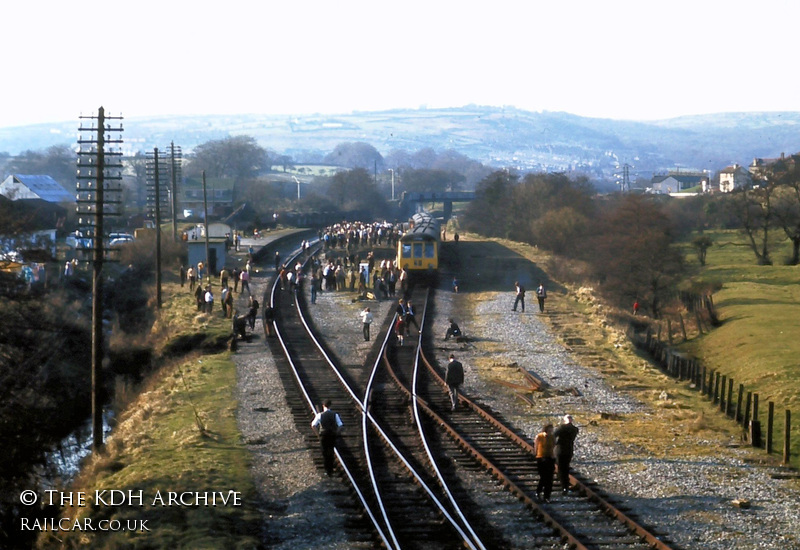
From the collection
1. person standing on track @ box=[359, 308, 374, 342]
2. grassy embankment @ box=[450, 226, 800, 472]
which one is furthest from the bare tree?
person standing on track @ box=[359, 308, 374, 342]

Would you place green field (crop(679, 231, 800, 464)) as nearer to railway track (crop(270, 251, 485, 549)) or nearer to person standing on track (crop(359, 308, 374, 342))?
railway track (crop(270, 251, 485, 549))

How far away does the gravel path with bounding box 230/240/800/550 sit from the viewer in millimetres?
12609

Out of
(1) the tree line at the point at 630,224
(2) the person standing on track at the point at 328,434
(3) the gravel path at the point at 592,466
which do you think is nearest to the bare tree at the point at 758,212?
(1) the tree line at the point at 630,224

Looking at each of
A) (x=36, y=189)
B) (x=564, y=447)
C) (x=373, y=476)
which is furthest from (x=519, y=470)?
(x=36, y=189)

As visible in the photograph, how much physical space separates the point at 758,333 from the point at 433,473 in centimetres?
2329

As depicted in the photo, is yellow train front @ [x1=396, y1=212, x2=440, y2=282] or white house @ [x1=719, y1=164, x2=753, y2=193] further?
white house @ [x1=719, y1=164, x2=753, y2=193]

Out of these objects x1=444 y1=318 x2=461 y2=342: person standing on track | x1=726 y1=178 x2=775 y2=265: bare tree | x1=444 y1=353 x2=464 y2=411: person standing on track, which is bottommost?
x1=444 y1=318 x2=461 y2=342: person standing on track

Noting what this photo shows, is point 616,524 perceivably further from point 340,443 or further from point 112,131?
point 112,131

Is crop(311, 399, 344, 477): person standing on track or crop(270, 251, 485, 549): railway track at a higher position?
crop(311, 399, 344, 477): person standing on track

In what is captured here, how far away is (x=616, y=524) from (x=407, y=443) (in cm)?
533

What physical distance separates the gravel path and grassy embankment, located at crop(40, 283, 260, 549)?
1.27ft

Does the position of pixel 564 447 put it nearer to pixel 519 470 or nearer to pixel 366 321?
pixel 519 470

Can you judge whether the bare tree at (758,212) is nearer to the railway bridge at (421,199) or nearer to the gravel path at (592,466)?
the gravel path at (592,466)

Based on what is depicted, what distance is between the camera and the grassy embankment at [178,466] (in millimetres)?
12688
